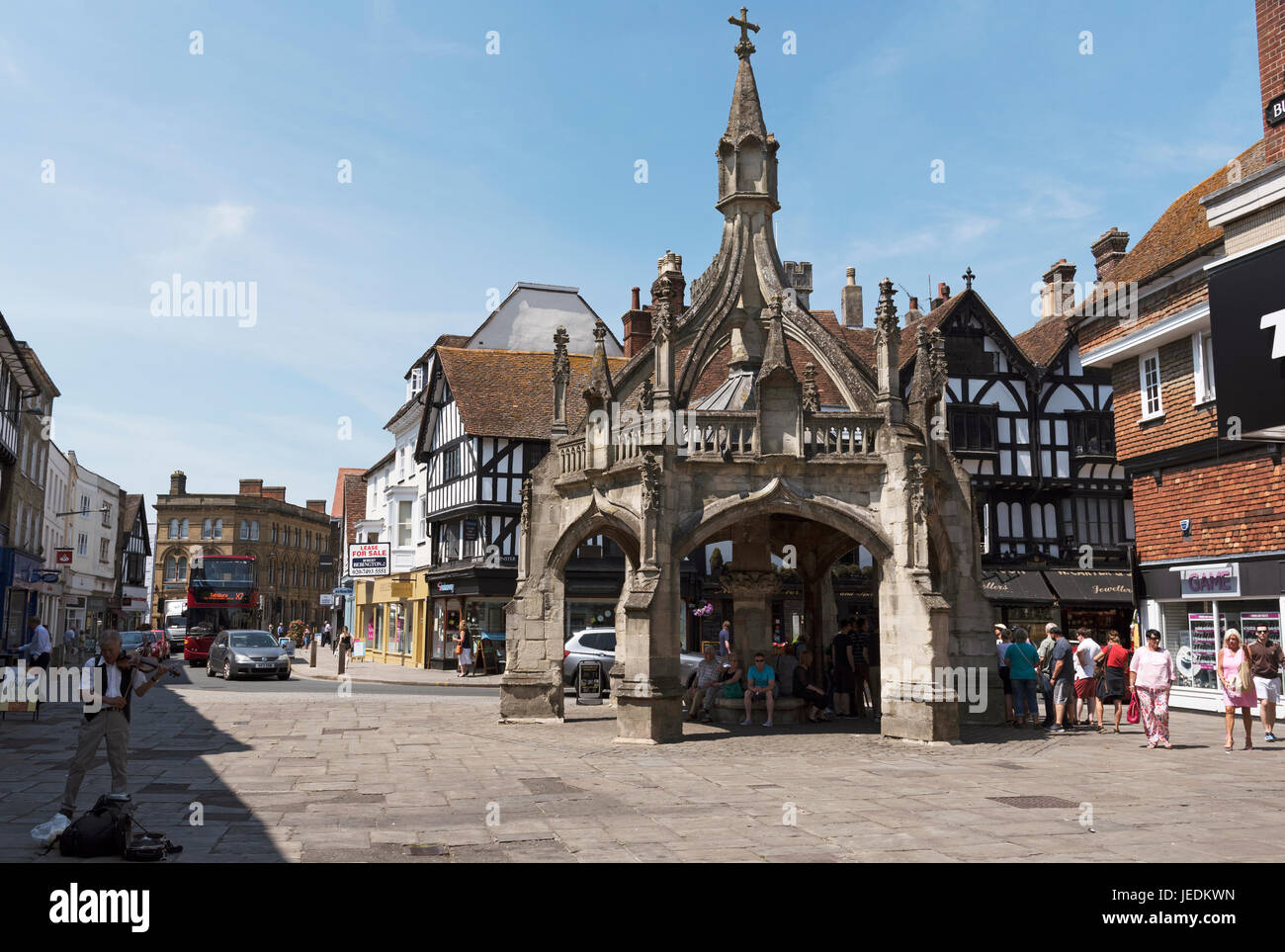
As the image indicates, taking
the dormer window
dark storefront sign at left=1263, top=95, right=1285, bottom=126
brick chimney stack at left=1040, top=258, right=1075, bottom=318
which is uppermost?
brick chimney stack at left=1040, top=258, right=1075, bottom=318

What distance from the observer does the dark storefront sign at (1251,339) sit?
40.2 feet

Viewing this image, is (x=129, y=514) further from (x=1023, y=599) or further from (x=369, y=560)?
(x=1023, y=599)

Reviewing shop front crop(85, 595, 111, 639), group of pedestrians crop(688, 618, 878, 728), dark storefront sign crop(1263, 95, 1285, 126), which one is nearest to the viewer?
dark storefront sign crop(1263, 95, 1285, 126)

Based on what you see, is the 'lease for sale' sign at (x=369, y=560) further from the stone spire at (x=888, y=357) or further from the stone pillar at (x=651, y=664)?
the stone spire at (x=888, y=357)

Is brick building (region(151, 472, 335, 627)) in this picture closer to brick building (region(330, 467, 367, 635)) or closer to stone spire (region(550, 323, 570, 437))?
brick building (region(330, 467, 367, 635))

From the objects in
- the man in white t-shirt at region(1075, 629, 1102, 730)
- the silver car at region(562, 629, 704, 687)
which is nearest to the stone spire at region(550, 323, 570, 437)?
the silver car at region(562, 629, 704, 687)

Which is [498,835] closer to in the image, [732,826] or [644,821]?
[644,821]

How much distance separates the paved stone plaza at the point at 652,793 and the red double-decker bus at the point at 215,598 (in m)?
23.6

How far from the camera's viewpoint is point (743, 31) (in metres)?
17.2

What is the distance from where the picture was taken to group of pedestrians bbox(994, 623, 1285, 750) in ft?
45.8

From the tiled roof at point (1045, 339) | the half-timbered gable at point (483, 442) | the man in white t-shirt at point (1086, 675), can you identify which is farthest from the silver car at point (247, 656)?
the tiled roof at point (1045, 339)

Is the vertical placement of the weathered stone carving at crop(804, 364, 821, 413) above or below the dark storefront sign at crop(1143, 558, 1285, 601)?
above

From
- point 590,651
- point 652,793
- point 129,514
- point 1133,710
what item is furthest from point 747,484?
point 129,514

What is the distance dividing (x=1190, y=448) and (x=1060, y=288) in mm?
20295
